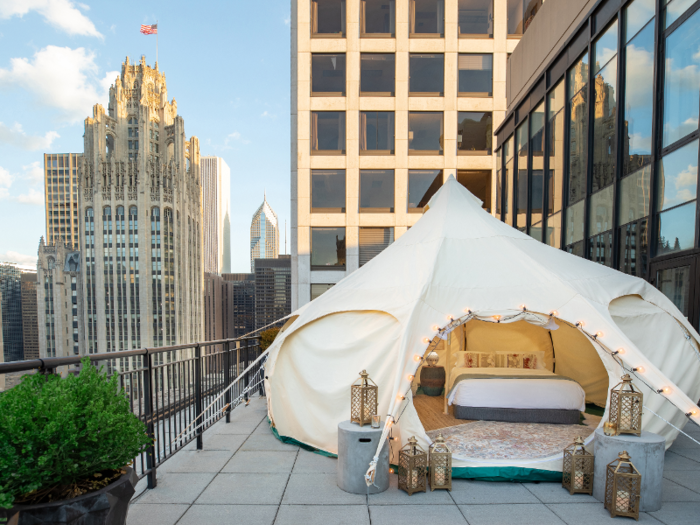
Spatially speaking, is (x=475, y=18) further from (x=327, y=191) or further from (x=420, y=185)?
(x=327, y=191)

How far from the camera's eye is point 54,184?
127 metres

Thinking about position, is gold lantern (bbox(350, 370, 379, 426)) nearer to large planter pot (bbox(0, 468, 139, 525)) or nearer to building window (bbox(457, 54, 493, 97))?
large planter pot (bbox(0, 468, 139, 525))

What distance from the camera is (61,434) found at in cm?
218

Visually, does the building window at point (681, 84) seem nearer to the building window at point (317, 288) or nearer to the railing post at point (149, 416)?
the railing post at point (149, 416)

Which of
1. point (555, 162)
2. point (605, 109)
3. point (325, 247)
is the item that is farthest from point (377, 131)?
point (605, 109)

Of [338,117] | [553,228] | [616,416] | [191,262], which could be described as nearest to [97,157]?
[191,262]

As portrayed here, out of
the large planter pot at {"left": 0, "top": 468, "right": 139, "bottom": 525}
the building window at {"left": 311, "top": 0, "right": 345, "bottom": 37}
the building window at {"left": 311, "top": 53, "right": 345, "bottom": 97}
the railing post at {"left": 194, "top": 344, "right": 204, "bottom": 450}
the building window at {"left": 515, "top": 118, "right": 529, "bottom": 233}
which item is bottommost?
the railing post at {"left": 194, "top": 344, "right": 204, "bottom": 450}

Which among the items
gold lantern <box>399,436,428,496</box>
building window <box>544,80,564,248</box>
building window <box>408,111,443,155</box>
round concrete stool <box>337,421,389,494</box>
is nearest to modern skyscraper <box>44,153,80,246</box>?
building window <box>408,111,443,155</box>

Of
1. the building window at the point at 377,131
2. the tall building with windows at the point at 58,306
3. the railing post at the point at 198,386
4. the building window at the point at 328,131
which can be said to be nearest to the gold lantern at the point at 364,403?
the railing post at the point at 198,386

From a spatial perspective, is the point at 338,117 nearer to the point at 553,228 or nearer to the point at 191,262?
the point at 553,228

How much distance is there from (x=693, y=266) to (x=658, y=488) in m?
4.56

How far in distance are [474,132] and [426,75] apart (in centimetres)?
367

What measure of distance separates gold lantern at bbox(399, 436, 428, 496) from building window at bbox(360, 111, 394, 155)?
1733 centimetres

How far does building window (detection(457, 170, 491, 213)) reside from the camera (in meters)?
20.1
